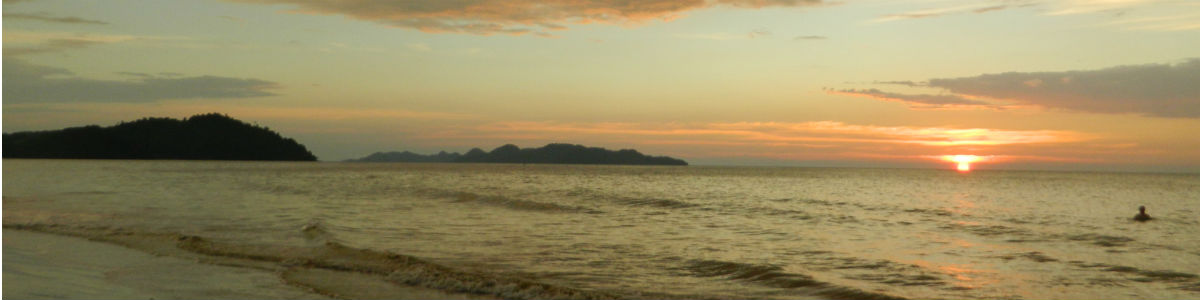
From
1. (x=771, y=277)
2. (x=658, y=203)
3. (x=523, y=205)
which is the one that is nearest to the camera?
(x=771, y=277)

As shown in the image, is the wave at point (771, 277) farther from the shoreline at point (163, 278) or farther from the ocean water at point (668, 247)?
the shoreline at point (163, 278)

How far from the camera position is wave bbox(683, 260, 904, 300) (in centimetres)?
1340

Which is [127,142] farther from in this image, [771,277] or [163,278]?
[771,277]

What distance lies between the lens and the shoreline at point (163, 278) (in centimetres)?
1127

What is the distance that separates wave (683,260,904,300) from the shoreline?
16.1ft

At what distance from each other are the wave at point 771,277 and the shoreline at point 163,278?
490 centimetres

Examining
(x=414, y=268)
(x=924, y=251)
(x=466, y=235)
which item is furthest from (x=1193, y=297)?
(x=466, y=235)

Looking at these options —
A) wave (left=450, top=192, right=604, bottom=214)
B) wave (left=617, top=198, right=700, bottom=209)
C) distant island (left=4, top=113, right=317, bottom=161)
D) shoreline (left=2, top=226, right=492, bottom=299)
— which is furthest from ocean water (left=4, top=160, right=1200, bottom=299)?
distant island (left=4, top=113, right=317, bottom=161)

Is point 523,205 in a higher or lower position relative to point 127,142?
lower

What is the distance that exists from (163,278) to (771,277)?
32.8 feet

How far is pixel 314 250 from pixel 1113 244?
2131 centimetres

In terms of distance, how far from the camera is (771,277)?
1490 centimetres

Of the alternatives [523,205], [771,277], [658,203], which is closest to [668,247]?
[771,277]

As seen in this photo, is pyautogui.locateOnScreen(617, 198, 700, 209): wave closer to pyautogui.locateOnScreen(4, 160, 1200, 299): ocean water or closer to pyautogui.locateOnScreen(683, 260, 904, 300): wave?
pyautogui.locateOnScreen(4, 160, 1200, 299): ocean water
